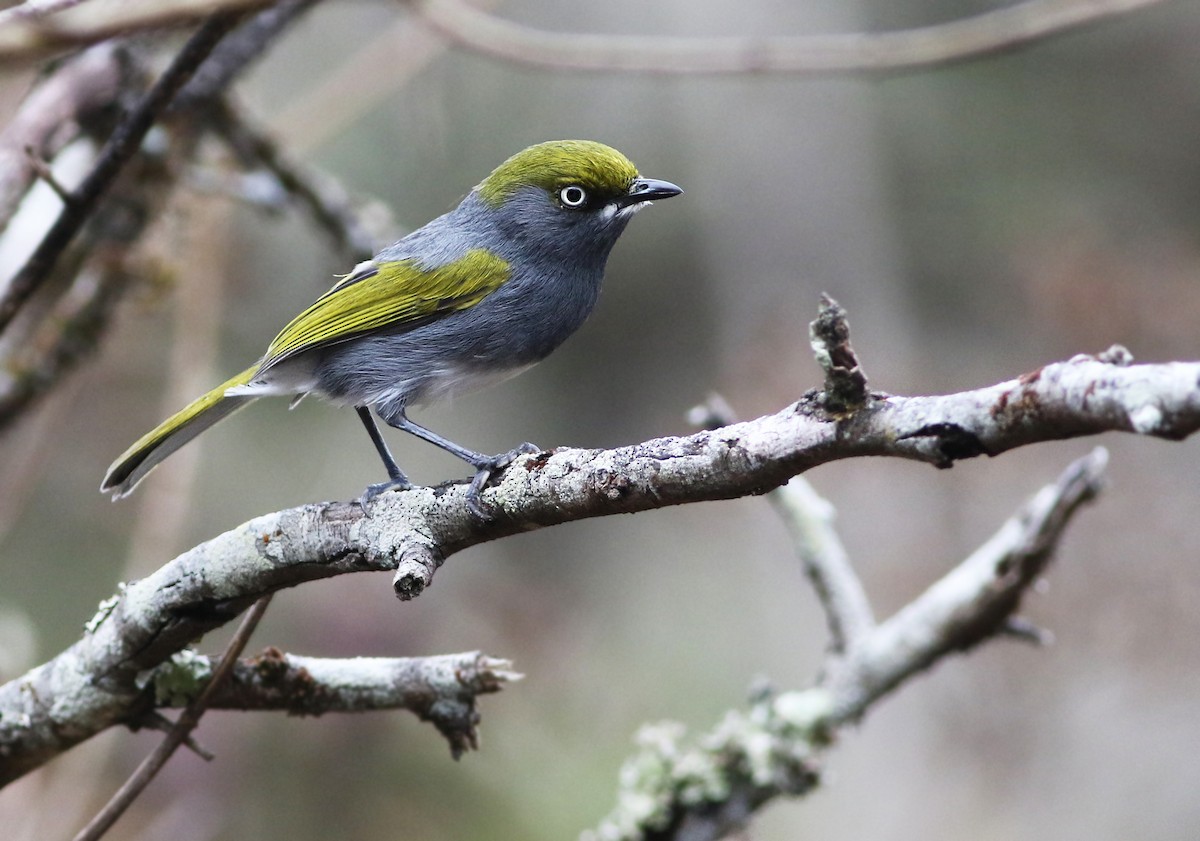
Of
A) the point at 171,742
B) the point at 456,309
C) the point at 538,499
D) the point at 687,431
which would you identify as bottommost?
the point at 171,742

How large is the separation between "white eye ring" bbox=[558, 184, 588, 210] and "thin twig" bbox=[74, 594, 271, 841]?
1784 mm

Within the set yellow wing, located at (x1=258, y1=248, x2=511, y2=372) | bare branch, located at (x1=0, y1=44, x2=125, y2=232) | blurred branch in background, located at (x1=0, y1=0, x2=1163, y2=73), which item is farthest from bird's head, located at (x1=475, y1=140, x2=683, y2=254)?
bare branch, located at (x1=0, y1=44, x2=125, y2=232)

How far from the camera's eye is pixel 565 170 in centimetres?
368

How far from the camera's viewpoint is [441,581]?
22.8ft

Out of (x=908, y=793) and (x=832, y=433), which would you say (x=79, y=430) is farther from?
(x=832, y=433)

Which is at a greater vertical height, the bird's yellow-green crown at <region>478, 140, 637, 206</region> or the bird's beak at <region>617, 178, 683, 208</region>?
the bird's yellow-green crown at <region>478, 140, 637, 206</region>

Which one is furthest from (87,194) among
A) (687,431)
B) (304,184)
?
(687,431)

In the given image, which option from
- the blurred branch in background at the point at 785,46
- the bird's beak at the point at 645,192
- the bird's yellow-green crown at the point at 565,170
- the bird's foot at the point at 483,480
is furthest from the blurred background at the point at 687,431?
the bird's foot at the point at 483,480

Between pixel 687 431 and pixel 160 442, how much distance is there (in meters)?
4.76

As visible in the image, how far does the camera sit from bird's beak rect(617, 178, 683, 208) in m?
3.54

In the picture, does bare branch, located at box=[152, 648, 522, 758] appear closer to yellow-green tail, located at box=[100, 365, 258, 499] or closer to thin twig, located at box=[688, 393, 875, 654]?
yellow-green tail, located at box=[100, 365, 258, 499]

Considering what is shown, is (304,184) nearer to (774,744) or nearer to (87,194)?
(87,194)

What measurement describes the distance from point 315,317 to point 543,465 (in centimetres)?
180

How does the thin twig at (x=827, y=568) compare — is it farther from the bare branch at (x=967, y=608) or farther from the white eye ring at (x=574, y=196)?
the white eye ring at (x=574, y=196)
